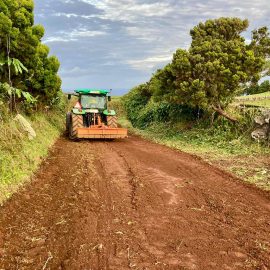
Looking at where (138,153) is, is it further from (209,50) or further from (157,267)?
(157,267)

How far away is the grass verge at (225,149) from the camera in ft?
36.3

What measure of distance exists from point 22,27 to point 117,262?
1345 centimetres

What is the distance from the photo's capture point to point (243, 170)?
1134 cm

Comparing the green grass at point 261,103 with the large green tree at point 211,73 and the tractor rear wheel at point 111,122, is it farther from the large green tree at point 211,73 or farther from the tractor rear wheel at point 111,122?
the tractor rear wheel at point 111,122

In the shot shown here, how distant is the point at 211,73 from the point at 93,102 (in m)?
5.74

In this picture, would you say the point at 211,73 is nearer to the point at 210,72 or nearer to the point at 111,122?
the point at 210,72

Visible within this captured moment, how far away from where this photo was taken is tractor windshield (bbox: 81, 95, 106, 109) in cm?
1877

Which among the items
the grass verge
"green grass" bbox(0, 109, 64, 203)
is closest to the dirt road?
"green grass" bbox(0, 109, 64, 203)

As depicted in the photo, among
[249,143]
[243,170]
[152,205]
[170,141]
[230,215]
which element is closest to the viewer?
[230,215]

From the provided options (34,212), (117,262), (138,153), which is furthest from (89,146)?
(117,262)

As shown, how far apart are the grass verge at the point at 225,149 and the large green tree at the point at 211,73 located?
143cm

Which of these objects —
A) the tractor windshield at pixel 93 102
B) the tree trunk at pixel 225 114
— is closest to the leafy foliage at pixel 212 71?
the tree trunk at pixel 225 114

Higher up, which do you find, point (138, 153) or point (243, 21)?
point (243, 21)

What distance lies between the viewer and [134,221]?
6.78m
